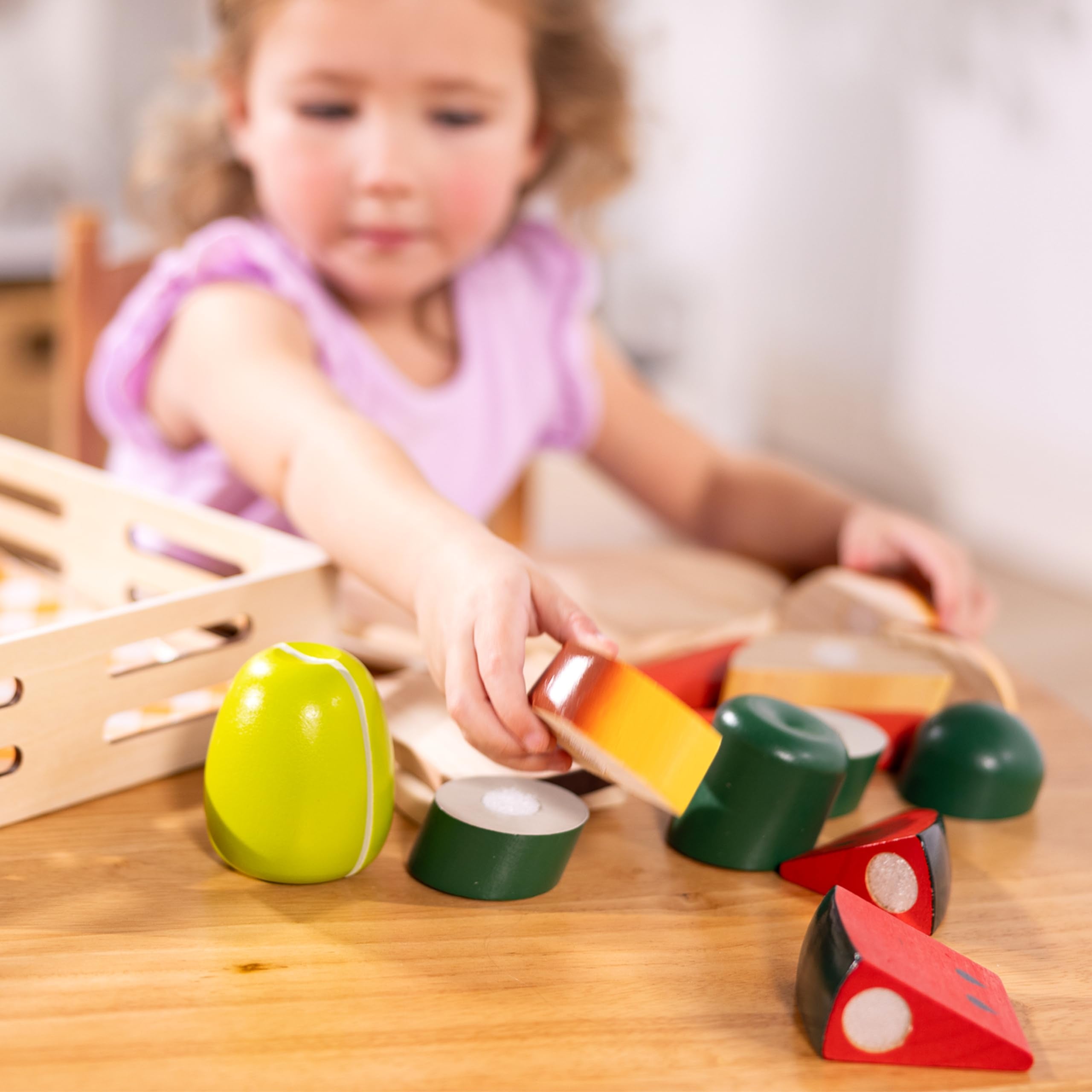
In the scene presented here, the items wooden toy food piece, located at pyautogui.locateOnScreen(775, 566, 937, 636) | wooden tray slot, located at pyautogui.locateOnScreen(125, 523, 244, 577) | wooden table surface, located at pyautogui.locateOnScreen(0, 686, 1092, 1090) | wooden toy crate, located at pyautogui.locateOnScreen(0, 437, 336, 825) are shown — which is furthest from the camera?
wooden tray slot, located at pyautogui.locateOnScreen(125, 523, 244, 577)

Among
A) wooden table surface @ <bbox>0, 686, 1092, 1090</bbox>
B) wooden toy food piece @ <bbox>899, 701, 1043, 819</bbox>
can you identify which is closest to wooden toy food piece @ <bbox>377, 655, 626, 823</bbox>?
wooden table surface @ <bbox>0, 686, 1092, 1090</bbox>

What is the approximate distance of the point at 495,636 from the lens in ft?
1.34

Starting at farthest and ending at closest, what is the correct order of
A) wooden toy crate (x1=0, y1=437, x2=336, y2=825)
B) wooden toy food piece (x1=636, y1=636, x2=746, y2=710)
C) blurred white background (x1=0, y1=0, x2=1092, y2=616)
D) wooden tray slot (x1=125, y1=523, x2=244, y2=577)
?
blurred white background (x1=0, y1=0, x2=1092, y2=616), wooden tray slot (x1=125, y1=523, x2=244, y2=577), wooden toy food piece (x1=636, y1=636, x2=746, y2=710), wooden toy crate (x1=0, y1=437, x2=336, y2=825)

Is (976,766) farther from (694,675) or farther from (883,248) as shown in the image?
(883,248)

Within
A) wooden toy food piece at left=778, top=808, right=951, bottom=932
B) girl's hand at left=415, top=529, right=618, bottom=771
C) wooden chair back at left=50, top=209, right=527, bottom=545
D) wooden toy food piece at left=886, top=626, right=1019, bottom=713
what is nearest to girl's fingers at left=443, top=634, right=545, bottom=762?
girl's hand at left=415, top=529, right=618, bottom=771

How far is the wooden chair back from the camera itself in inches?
40.3

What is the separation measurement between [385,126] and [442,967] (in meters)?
0.50

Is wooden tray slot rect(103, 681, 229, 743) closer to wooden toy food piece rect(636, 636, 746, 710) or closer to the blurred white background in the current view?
wooden toy food piece rect(636, 636, 746, 710)

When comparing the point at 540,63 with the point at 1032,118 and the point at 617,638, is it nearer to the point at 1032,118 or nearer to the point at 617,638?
the point at 617,638

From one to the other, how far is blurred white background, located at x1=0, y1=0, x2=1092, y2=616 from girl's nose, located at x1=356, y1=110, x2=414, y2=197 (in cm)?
35

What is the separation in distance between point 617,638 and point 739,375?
3.88 ft

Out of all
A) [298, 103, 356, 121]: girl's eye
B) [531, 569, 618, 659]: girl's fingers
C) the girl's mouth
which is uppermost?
[298, 103, 356, 121]: girl's eye

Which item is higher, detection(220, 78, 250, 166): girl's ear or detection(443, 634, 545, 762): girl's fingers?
detection(220, 78, 250, 166): girl's ear

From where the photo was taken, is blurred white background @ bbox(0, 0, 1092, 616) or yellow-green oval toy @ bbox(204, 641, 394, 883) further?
blurred white background @ bbox(0, 0, 1092, 616)
